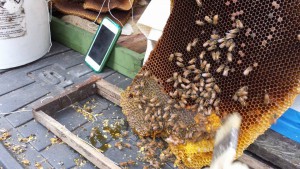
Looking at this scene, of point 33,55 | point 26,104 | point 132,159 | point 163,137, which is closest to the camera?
point 132,159

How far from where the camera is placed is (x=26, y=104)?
99.8 inches

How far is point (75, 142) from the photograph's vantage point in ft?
6.64

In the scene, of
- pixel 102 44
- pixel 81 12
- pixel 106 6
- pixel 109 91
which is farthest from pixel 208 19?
pixel 81 12

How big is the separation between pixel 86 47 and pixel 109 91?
2.93ft

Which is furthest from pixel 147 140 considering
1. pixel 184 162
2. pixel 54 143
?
pixel 54 143

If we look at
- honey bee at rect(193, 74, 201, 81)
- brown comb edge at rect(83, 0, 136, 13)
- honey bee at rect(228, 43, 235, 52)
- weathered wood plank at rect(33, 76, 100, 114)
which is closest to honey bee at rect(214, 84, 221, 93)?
honey bee at rect(193, 74, 201, 81)

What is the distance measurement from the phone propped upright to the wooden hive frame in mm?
381

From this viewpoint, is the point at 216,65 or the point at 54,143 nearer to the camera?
the point at 216,65

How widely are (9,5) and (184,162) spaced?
6.53ft

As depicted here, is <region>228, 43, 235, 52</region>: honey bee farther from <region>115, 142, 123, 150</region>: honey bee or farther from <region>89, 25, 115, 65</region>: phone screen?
<region>89, 25, 115, 65</region>: phone screen

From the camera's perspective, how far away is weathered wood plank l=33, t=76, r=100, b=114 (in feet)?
7.80

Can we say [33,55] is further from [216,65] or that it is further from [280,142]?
[280,142]

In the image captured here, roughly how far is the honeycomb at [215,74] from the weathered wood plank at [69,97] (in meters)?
0.54

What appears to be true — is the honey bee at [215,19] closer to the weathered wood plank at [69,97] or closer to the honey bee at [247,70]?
the honey bee at [247,70]
